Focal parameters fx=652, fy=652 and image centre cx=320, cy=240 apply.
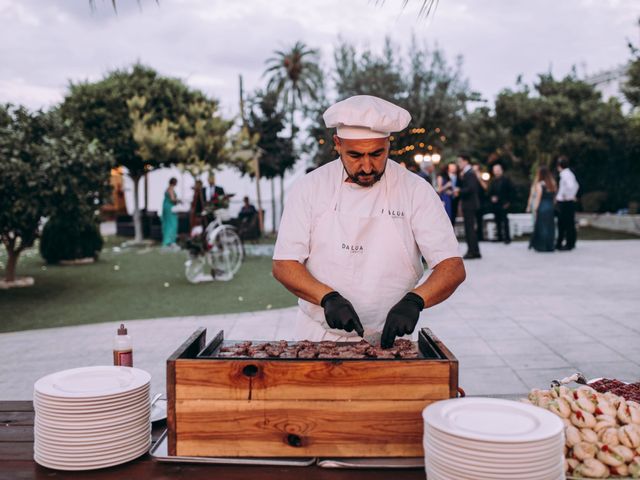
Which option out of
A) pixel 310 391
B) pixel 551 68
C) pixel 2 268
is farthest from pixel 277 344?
pixel 551 68

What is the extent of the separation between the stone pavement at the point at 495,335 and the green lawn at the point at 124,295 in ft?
1.98

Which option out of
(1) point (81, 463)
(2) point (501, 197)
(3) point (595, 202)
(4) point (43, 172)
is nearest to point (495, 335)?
(1) point (81, 463)

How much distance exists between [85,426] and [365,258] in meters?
1.14

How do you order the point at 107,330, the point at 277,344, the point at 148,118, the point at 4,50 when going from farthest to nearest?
the point at 148,118 → the point at 4,50 → the point at 107,330 → the point at 277,344

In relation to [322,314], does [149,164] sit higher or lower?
higher

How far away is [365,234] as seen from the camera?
236cm

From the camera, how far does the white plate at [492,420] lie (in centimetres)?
129

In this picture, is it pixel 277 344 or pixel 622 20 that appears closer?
pixel 277 344

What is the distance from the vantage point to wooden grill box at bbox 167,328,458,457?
156 centimetres

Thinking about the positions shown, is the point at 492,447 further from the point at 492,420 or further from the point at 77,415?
the point at 77,415

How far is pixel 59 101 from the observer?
778 inches

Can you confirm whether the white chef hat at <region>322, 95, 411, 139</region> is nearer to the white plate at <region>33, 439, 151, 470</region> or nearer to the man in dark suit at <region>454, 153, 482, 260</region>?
the white plate at <region>33, 439, 151, 470</region>

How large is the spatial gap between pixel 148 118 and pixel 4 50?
7573 millimetres

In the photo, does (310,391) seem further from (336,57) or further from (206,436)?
(336,57)
